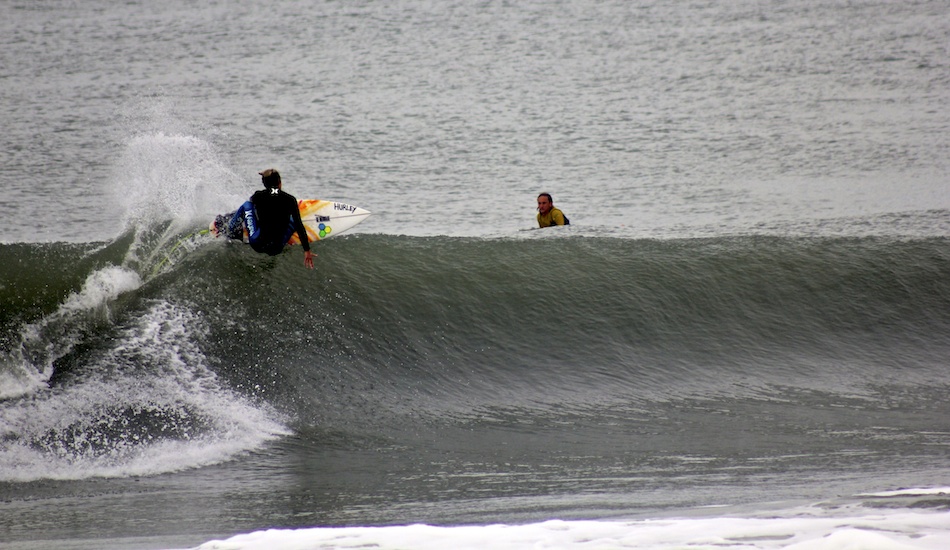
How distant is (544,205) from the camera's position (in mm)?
12734

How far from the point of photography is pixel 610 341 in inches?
415

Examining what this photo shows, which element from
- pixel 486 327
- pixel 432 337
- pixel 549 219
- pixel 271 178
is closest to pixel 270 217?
pixel 271 178

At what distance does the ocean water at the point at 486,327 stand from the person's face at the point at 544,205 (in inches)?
12.5

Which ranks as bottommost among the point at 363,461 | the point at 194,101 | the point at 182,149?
the point at 363,461

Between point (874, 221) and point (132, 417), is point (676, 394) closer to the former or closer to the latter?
point (132, 417)

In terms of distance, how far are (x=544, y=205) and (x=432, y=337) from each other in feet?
10.5

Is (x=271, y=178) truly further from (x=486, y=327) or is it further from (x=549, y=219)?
(x=549, y=219)

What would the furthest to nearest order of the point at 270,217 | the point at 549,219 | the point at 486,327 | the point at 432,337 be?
the point at 549,219 < the point at 486,327 < the point at 432,337 < the point at 270,217

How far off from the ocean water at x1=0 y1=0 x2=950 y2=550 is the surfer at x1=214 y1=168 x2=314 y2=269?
2.01 feet

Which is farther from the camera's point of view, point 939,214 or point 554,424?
point 939,214

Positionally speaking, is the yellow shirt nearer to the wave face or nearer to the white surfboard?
the wave face

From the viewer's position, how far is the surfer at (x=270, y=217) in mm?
9984

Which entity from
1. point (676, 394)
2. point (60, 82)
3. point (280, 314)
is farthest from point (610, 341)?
point (60, 82)

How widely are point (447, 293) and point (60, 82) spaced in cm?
1811
